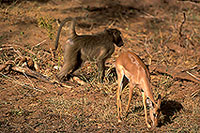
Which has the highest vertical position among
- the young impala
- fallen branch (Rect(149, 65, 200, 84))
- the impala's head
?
the young impala

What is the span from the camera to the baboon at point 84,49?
577cm

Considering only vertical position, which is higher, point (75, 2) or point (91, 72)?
point (75, 2)

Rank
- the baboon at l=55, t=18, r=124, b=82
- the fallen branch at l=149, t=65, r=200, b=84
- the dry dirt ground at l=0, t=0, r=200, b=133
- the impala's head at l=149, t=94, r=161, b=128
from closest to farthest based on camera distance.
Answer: the impala's head at l=149, t=94, r=161, b=128 < the dry dirt ground at l=0, t=0, r=200, b=133 < the baboon at l=55, t=18, r=124, b=82 < the fallen branch at l=149, t=65, r=200, b=84

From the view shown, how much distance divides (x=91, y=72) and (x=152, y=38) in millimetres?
3345

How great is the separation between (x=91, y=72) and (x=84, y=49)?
806 millimetres

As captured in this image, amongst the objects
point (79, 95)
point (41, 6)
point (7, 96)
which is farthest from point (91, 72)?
point (41, 6)

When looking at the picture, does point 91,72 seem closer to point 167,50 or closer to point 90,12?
point 167,50

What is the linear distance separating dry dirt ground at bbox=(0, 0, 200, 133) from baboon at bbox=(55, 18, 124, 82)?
0.31 meters

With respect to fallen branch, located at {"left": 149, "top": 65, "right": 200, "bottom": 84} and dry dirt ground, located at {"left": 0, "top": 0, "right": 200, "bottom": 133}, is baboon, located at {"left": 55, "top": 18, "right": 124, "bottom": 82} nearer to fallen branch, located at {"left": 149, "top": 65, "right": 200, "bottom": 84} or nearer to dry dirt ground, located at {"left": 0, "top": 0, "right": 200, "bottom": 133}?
dry dirt ground, located at {"left": 0, "top": 0, "right": 200, "bottom": 133}

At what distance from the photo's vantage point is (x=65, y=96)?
5.60 metres

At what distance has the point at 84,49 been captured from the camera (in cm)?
591

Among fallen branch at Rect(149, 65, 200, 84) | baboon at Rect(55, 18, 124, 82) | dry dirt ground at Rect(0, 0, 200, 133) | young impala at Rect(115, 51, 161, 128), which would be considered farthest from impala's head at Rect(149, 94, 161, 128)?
fallen branch at Rect(149, 65, 200, 84)

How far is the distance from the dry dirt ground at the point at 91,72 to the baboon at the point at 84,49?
313mm

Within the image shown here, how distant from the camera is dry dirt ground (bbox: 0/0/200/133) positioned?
4.80m
